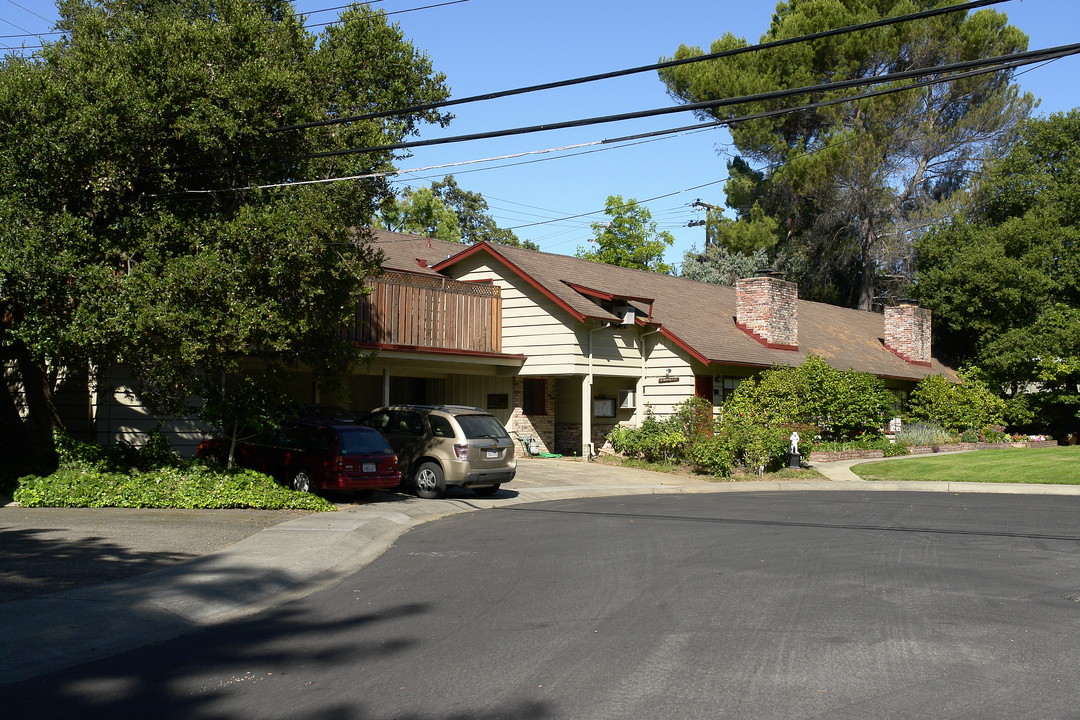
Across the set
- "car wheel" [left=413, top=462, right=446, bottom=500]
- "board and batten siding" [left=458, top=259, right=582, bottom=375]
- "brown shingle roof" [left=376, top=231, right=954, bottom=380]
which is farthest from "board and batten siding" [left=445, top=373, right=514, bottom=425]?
"car wheel" [left=413, top=462, right=446, bottom=500]

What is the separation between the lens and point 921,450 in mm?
31812

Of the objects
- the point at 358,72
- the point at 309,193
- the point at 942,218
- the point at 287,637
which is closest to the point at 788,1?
the point at 942,218

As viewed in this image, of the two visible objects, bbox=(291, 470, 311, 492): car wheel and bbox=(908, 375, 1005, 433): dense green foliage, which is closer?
bbox=(291, 470, 311, 492): car wheel

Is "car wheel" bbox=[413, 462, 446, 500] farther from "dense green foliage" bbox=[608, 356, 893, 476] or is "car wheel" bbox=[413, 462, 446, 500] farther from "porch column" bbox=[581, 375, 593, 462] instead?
"porch column" bbox=[581, 375, 593, 462]

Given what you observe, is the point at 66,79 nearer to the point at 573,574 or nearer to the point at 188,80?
the point at 188,80

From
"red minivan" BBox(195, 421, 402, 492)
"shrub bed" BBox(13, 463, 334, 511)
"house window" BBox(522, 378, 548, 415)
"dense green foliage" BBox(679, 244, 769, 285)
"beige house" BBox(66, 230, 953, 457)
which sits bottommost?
"shrub bed" BBox(13, 463, 334, 511)

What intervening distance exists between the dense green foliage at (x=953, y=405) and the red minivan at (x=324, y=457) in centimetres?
2505

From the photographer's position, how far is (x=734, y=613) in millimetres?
8484

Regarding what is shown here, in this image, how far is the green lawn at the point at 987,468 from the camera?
23703 millimetres

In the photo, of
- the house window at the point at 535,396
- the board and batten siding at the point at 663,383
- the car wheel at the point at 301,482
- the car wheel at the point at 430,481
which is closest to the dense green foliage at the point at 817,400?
the board and batten siding at the point at 663,383

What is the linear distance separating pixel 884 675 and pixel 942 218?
143 ft

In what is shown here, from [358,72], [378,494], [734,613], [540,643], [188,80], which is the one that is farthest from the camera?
[358,72]

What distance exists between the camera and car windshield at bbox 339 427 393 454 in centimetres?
1686

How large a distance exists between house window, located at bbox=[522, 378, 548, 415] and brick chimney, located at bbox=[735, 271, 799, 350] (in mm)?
7403
